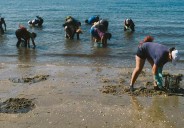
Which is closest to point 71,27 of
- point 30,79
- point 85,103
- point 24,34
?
point 24,34

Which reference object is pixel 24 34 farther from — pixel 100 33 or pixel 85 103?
pixel 85 103

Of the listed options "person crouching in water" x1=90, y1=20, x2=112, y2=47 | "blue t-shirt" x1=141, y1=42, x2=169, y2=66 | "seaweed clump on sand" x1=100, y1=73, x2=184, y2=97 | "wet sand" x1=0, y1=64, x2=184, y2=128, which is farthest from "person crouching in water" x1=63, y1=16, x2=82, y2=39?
"blue t-shirt" x1=141, y1=42, x2=169, y2=66

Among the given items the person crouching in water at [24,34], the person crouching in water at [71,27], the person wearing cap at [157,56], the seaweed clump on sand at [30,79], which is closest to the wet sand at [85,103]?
the seaweed clump on sand at [30,79]

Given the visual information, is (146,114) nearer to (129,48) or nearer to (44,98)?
(44,98)

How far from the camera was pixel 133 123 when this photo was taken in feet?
22.7

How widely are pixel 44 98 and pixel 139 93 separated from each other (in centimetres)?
227

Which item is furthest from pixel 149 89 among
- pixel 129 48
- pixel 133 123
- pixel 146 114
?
pixel 129 48

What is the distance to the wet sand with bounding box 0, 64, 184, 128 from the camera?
698 cm

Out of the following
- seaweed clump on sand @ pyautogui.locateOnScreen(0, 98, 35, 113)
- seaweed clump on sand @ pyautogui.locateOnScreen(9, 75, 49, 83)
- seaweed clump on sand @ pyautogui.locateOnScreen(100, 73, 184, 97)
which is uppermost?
seaweed clump on sand @ pyautogui.locateOnScreen(100, 73, 184, 97)

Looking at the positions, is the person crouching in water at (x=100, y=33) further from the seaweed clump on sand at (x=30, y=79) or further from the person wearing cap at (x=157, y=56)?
the person wearing cap at (x=157, y=56)

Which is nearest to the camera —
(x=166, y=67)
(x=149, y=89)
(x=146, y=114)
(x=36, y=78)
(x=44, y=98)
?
(x=146, y=114)

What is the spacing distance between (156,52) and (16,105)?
3384 millimetres

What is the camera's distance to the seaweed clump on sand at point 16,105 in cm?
770

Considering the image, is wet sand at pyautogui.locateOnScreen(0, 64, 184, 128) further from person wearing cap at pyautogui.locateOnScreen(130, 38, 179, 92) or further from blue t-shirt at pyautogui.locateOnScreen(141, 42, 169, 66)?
blue t-shirt at pyautogui.locateOnScreen(141, 42, 169, 66)
